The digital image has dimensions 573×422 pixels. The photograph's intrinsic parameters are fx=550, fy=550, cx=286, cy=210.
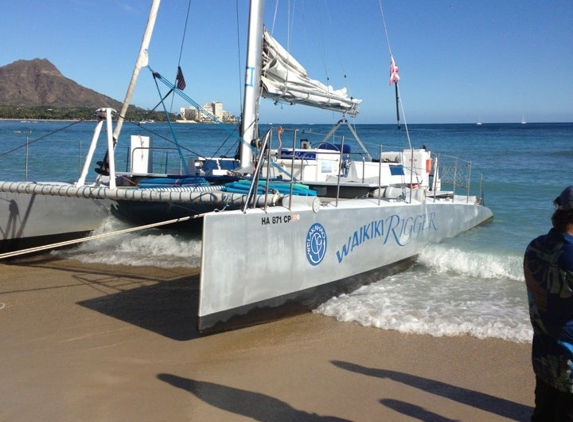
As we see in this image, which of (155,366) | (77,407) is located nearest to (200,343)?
(155,366)

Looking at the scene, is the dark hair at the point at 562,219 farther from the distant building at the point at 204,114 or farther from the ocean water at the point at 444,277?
the distant building at the point at 204,114

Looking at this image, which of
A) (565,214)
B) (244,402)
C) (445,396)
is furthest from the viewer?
(445,396)

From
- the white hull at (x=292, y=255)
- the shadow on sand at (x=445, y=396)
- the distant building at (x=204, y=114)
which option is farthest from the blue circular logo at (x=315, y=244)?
the distant building at (x=204, y=114)

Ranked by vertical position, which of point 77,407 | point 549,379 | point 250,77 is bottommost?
point 77,407

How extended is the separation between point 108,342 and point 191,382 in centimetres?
115

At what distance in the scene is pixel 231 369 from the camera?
4.27 m

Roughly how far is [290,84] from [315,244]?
5.15 metres

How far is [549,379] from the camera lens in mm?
2289

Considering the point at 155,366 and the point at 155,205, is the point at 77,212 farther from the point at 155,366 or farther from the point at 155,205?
the point at 155,366

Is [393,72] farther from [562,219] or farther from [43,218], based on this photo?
[562,219]

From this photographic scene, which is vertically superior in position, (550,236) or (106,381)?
(550,236)

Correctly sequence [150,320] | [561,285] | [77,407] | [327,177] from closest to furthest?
[561,285] < [77,407] < [150,320] < [327,177]

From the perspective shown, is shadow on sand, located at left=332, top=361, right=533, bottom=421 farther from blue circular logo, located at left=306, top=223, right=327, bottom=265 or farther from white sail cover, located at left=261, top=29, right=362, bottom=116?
white sail cover, located at left=261, top=29, right=362, bottom=116

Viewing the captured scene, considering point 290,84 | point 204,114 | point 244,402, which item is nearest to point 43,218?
point 204,114
